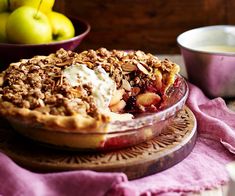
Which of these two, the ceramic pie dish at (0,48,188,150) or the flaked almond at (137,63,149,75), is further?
the flaked almond at (137,63,149,75)

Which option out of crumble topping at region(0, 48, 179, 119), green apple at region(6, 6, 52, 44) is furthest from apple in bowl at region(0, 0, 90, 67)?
crumble topping at region(0, 48, 179, 119)

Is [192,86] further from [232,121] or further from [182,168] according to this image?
[182,168]

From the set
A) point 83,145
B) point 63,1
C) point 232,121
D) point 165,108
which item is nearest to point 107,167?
point 83,145

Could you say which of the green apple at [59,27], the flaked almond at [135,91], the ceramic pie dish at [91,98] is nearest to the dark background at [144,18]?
the green apple at [59,27]

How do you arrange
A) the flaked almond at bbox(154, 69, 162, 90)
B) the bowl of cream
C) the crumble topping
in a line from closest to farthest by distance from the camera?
the crumble topping
the flaked almond at bbox(154, 69, 162, 90)
the bowl of cream

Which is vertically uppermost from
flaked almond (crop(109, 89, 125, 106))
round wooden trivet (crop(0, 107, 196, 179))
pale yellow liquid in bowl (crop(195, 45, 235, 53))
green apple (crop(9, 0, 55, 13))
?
green apple (crop(9, 0, 55, 13))

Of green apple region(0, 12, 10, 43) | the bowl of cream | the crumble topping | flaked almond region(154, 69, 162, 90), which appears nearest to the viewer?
the crumble topping

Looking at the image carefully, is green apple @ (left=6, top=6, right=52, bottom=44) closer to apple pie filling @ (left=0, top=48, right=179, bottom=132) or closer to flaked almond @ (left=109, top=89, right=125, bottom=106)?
apple pie filling @ (left=0, top=48, right=179, bottom=132)

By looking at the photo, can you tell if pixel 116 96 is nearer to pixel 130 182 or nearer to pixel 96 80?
pixel 96 80
